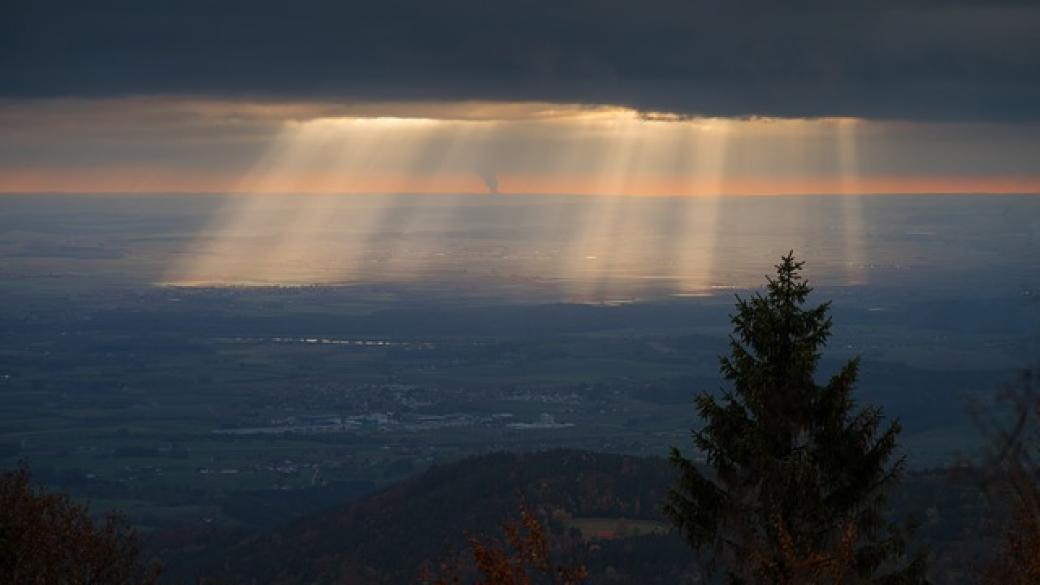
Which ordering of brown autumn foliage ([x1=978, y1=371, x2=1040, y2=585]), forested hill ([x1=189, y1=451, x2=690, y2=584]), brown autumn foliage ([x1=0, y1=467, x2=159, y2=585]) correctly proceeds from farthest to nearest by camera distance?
forested hill ([x1=189, y1=451, x2=690, y2=584]), brown autumn foliage ([x1=0, y1=467, x2=159, y2=585]), brown autumn foliage ([x1=978, y1=371, x2=1040, y2=585])

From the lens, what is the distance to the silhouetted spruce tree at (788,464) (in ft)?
62.7

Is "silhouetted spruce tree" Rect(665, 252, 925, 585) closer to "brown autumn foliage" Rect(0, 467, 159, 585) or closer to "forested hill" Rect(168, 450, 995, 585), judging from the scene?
"brown autumn foliage" Rect(0, 467, 159, 585)

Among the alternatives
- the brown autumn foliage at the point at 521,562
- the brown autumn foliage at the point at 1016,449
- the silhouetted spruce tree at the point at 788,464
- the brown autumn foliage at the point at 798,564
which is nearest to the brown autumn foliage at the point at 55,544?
the silhouetted spruce tree at the point at 788,464

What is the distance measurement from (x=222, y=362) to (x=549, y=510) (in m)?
113

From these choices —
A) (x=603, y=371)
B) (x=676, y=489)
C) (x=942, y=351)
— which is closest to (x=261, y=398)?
(x=603, y=371)

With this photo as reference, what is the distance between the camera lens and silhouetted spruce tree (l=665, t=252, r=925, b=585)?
19109 mm

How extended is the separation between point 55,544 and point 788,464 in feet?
40.4

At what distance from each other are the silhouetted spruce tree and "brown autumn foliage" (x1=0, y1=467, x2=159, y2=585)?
9854 mm

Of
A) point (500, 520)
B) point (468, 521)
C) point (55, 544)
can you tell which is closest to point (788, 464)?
point (55, 544)

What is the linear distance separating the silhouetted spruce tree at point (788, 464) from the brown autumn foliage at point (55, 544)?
9.85 meters

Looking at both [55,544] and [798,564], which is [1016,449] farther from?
[55,544]

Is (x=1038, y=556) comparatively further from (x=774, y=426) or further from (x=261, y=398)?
(x=261, y=398)

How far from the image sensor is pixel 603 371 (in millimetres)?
167125

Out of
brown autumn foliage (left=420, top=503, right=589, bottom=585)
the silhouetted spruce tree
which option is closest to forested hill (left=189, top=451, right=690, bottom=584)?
the silhouetted spruce tree
